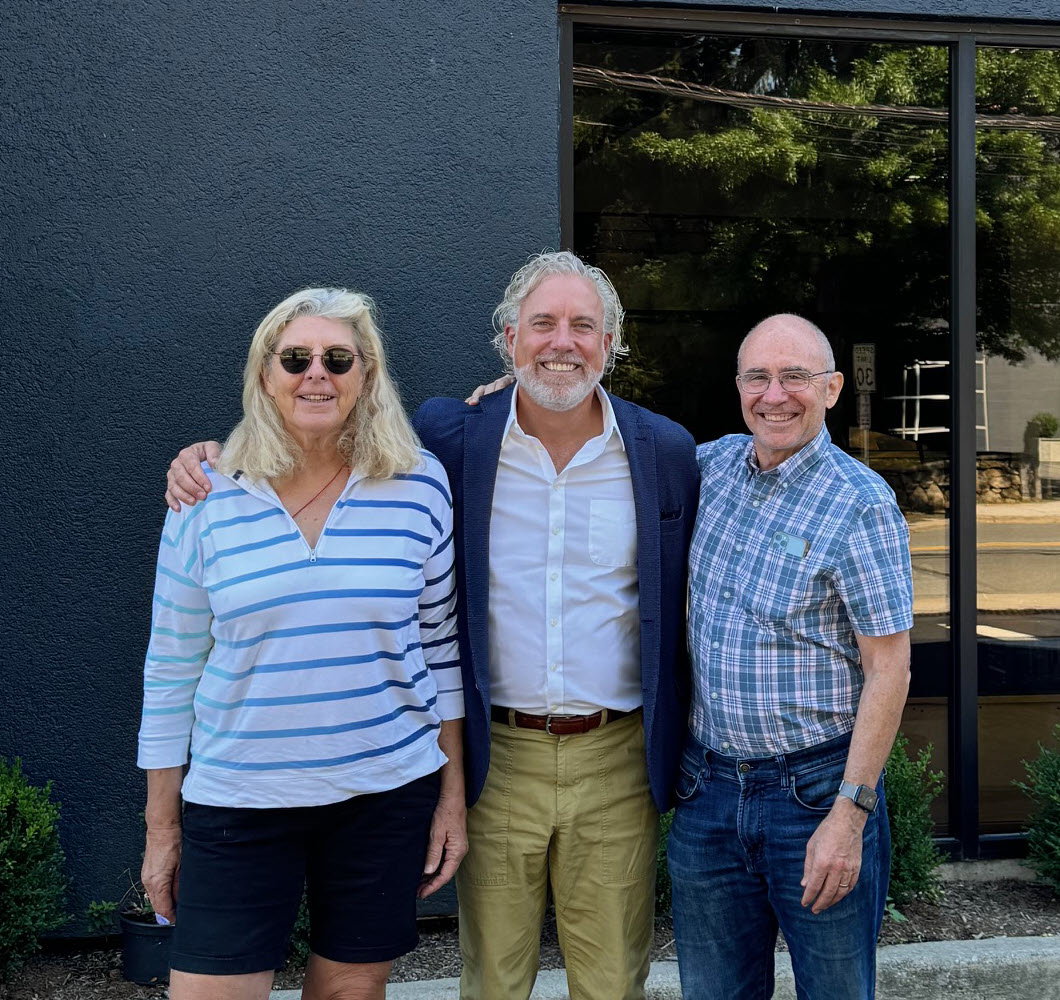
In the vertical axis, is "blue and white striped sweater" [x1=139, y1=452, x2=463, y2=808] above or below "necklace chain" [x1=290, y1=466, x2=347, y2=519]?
below

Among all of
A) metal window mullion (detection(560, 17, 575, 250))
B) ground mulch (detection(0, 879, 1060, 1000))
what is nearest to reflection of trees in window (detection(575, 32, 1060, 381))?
metal window mullion (detection(560, 17, 575, 250))

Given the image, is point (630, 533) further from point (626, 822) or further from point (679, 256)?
point (679, 256)

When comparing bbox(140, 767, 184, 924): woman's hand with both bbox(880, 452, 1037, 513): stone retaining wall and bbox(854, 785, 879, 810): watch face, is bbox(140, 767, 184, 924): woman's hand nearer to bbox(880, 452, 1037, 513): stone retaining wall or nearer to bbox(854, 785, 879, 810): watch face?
bbox(854, 785, 879, 810): watch face

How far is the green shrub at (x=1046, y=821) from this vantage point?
3.94 metres

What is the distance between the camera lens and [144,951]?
3441 mm

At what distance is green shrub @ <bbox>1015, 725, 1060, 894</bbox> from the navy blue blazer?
2.12 metres

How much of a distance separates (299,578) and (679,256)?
396 centimetres

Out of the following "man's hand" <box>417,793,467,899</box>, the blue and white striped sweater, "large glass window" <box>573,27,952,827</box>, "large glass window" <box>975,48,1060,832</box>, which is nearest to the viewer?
the blue and white striped sweater

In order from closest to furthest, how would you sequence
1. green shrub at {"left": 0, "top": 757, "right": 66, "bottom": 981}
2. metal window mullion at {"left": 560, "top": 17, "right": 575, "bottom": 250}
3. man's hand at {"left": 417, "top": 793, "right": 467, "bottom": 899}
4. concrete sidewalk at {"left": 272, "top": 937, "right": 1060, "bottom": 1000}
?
man's hand at {"left": 417, "top": 793, "right": 467, "bottom": 899}, green shrub at {"left": 0, "top": 757, "right": 66, "bottom": 981}, concrete sidewalk at {"left": 272, "top": 937, "right": 1060, "bottom": 1000}, metal window mullion at {"left": 560, "top": 17, "right": 575, "bottom": 250}

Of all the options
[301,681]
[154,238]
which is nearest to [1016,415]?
[154,238]

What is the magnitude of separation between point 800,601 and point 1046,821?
240 centimetres

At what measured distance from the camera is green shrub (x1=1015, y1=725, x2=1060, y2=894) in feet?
12.9

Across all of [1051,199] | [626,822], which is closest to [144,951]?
[626,822]

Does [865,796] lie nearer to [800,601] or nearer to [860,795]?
[860,795]
